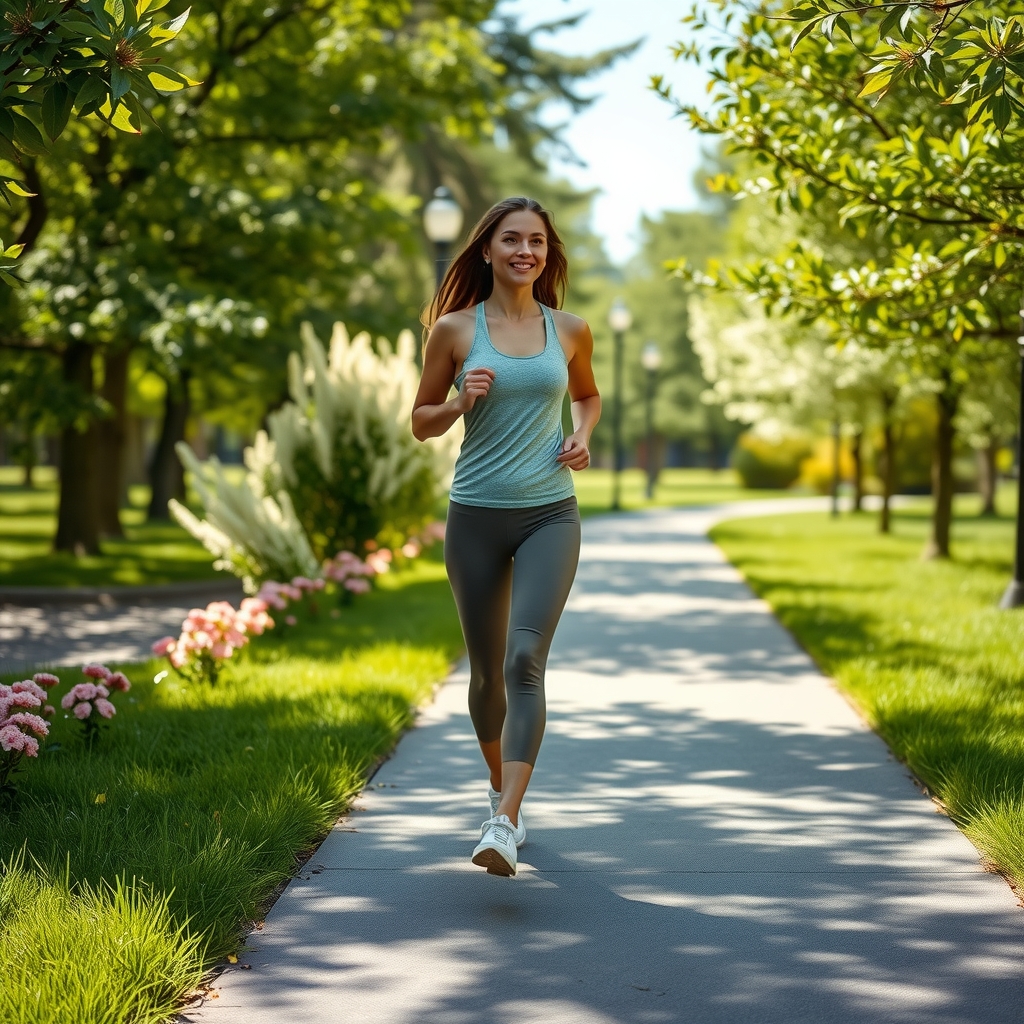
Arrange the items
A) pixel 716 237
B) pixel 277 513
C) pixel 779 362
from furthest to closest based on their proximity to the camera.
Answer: pixel 716 237
pixel 779 362
pixel 277 513

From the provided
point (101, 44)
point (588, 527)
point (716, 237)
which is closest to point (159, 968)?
point (101, 44)

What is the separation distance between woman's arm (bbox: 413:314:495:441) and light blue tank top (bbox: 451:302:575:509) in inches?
3.0

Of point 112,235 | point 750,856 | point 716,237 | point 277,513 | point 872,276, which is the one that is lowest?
point 750,856

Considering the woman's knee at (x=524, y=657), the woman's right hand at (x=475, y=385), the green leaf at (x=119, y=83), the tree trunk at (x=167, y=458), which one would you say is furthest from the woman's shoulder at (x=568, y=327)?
the tree trunk at (x=167, y=458)

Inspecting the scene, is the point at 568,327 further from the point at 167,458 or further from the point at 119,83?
the point at 167,458

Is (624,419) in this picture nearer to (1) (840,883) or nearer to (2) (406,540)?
(2) (406,540)

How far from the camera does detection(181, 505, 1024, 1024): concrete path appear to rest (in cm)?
332

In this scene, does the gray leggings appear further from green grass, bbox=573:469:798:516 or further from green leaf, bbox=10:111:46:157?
green grass, bbox=573:469:798:516

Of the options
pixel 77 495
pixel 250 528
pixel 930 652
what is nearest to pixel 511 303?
pixel 930 652

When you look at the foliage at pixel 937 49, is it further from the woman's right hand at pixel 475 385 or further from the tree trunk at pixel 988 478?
the tree trunk at pixel 988 478

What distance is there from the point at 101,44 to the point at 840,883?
334cm

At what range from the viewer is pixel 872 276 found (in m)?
7.16

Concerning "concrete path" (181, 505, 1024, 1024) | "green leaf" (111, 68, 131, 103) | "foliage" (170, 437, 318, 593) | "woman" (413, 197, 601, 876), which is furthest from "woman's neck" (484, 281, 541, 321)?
"foliage" (170, 437, 318, 593)

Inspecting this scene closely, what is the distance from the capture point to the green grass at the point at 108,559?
14180 millimetres
